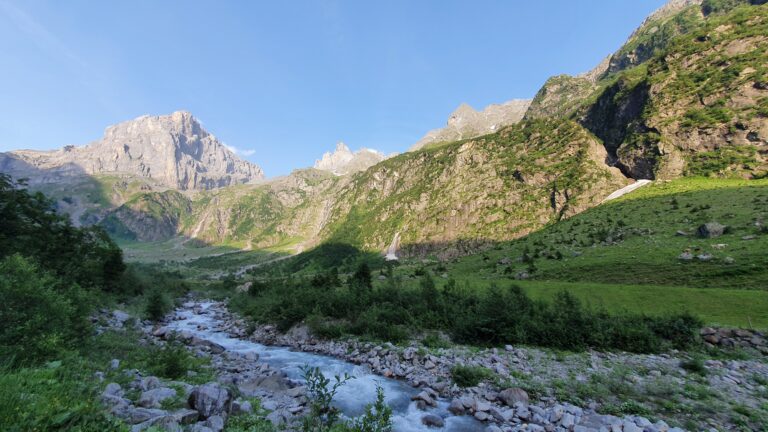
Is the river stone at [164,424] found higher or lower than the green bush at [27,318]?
lower

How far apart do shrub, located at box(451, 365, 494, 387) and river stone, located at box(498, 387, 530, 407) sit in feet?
7.11

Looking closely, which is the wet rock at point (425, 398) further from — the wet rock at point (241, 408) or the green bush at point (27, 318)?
the green bush at point (27, 318)

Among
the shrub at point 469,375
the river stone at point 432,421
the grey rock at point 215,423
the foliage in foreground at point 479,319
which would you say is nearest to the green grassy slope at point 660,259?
the foliage in foreground at point 479,319

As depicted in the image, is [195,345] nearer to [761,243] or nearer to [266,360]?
[266,360]

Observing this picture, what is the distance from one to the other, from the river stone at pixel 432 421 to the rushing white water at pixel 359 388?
225mm

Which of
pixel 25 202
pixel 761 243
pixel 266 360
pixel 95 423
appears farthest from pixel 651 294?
pixel 25 202

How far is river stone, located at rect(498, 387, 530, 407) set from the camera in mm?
15594

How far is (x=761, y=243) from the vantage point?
34.7 metres

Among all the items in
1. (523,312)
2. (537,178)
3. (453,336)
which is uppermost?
(537,178)

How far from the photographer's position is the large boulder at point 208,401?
36.5 ft

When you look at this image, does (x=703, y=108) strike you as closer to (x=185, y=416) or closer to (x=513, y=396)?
(x=513, y=396)

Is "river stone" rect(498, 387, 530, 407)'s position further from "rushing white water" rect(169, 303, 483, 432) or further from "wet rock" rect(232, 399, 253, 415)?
"wet rock" rect(232, 399, 253, 415)

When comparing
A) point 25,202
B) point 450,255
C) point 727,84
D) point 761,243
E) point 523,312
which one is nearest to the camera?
point 523,312

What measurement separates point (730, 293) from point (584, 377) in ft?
67.5
